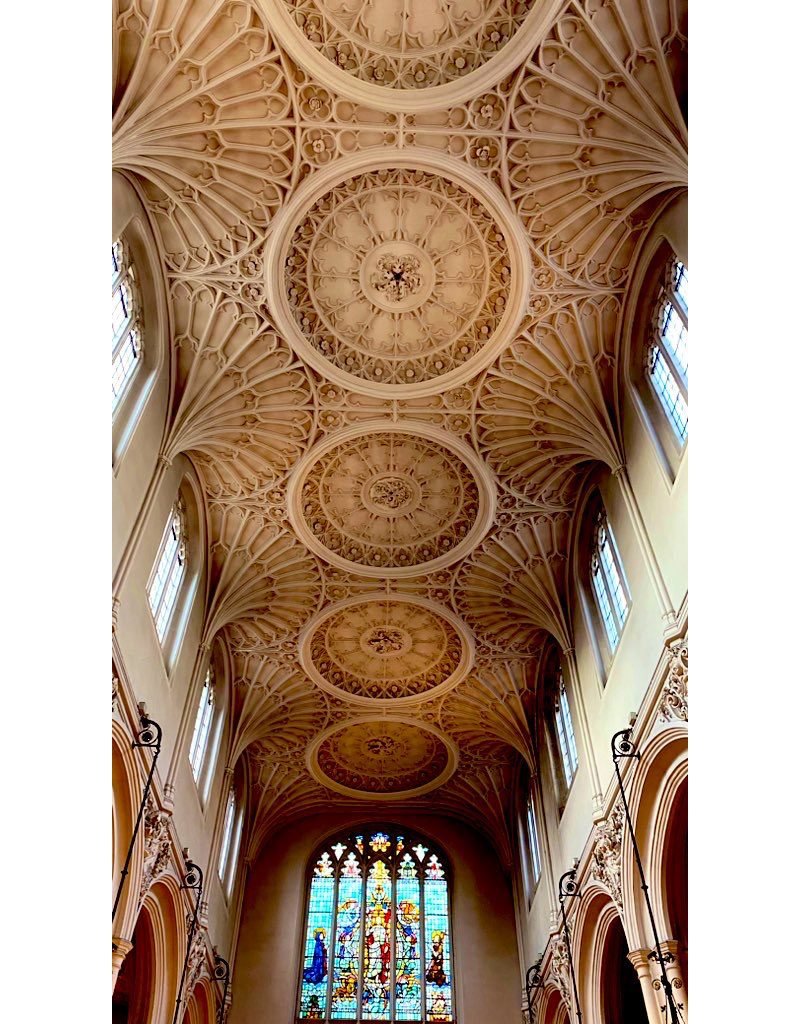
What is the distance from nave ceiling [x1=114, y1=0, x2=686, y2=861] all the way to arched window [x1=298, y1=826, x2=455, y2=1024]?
4.95m

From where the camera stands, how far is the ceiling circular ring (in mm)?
13258

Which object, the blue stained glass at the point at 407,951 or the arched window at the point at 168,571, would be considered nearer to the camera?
the arched window at the point at 168,571

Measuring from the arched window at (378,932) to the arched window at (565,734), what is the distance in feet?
24.5

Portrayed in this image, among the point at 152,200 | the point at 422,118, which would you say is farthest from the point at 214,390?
the point at 422,118

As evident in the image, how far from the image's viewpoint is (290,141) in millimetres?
14352

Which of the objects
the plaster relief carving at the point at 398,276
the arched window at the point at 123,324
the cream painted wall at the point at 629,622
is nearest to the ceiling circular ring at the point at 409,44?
the plaster relief carving at the point at 398,276

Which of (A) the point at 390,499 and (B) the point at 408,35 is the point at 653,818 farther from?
(B) the point at 408,35

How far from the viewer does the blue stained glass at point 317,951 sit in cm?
2312

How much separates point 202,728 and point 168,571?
14.7ft

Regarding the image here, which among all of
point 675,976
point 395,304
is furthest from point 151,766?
point 395,304

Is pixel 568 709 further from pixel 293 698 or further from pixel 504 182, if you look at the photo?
pixel 504 182

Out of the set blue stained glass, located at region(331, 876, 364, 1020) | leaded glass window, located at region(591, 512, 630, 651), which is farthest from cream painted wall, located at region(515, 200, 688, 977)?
blue stained glass, located at region(331, 876, 364, 1020)

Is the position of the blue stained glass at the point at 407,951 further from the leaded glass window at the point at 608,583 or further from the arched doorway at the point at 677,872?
the arched doorway at the point at 677,872

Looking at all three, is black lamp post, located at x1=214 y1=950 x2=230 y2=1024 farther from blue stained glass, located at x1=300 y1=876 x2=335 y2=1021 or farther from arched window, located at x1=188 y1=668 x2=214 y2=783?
→ arched window, located at x1=188 y1=668 x2=214 y2=783
